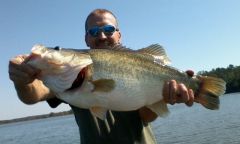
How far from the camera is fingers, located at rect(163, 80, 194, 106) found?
4.48 meters

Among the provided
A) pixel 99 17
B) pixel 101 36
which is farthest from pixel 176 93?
pixel 99 17

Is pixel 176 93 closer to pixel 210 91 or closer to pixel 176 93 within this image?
pixel 176 93

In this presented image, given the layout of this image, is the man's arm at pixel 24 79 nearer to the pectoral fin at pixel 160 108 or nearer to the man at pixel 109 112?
the man at pixel 109 112

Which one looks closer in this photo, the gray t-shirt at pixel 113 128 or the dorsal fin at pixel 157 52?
the dorsal fin at pixel 157 52

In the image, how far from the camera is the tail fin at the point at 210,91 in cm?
462

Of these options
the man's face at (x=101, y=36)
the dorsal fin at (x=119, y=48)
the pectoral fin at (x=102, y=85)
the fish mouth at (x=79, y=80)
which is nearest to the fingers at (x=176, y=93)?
the dorsal fin at (x=119, y=48)

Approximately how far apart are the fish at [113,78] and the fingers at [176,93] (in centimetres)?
6

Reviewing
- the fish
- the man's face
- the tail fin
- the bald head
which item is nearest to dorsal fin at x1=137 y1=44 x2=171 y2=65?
the fish

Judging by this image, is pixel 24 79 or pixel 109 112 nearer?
pixel 24 79

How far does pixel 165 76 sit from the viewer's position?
15.1ft

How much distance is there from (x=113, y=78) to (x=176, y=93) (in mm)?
766

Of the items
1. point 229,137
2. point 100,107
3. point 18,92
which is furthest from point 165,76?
point 229,137

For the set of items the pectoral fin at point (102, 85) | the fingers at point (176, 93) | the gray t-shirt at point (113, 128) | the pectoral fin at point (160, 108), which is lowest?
the gray t-shirt at point (113, 128)

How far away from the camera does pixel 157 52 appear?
478 centimetres
